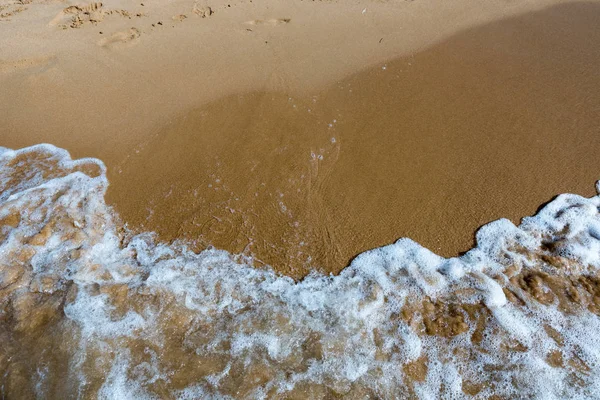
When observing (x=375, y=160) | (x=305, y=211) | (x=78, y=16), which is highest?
(x=78, y=16)

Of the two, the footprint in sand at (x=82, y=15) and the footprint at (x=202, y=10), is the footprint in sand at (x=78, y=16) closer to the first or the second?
the footprint in sand at (x=82, y=15)

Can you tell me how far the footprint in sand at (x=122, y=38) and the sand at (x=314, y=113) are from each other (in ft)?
0.15

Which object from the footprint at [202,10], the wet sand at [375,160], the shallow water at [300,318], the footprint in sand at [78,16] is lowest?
the shallow water at [300,318]

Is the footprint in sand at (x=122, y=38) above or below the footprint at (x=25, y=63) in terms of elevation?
above

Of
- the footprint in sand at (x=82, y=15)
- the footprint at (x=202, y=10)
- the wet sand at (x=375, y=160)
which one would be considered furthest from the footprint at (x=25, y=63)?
the wet sand at (x=375, y=160)

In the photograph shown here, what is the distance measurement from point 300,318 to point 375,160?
1.49m

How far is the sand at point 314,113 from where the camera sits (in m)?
2.75

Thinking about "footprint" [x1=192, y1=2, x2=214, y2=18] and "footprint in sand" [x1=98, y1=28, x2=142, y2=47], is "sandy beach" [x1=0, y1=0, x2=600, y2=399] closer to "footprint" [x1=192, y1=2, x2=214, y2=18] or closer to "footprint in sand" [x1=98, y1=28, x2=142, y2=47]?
"footprint in sand" [x1=98, y1=28, x2=142, y2=47]

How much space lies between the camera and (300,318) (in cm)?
228

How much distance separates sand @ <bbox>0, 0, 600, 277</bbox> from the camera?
2.75 metres

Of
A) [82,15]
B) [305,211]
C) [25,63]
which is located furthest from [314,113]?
[82,15]

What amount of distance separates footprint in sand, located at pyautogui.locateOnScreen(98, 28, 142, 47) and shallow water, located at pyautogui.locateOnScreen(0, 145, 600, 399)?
2.64 meters

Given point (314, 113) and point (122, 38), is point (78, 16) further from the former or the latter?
point (314, 113)

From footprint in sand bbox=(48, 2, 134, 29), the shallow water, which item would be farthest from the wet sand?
footprint in sand bbox=(48, 2, 134, 29)
